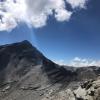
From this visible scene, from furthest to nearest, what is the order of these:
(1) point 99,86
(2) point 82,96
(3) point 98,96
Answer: (2) point 82,96, (1) point 99,86, (3) point 98,96

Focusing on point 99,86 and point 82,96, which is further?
point 82,96

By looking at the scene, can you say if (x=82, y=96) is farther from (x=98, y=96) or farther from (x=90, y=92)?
(x=98, y=96)

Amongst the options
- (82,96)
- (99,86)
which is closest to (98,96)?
(99,86)

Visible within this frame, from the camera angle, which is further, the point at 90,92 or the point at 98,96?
the point at 90,92

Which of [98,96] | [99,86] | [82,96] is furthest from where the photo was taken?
[82,96]

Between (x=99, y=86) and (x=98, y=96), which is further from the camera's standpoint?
(x=99, y=86)

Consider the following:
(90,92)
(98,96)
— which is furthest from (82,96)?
(98,96)

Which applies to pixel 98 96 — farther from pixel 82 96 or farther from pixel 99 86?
pixel 82 96

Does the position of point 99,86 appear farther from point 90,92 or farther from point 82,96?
point 82,96
